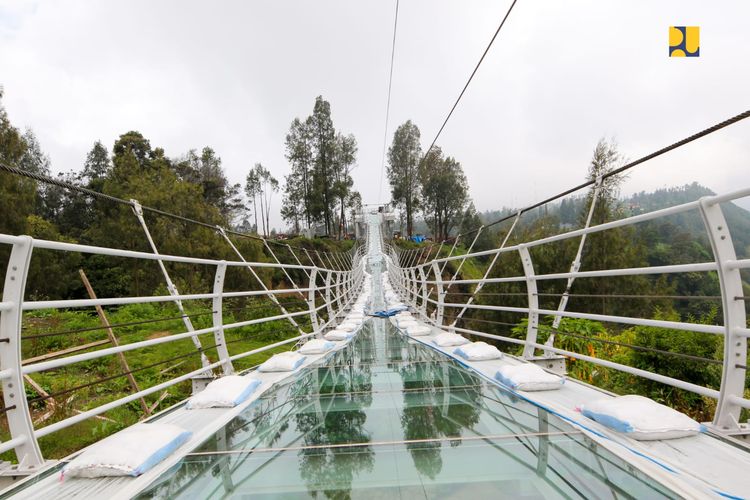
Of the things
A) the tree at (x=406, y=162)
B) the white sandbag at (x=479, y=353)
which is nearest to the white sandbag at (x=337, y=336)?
the white sandbag at (x=479, y=353)

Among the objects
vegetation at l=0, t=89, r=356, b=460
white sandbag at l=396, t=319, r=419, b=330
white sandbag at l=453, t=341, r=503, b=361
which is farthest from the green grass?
white sandbag at l=453, t=341, r=503, b=361

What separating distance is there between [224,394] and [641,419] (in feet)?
5.11

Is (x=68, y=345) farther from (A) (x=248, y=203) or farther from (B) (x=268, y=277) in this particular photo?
(A) (x=248, y=203)

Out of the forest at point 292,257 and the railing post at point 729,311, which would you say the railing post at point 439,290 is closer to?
the forest at point 292,257

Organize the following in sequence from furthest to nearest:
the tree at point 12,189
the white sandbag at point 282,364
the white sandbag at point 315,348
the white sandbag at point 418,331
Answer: the tree at point 12,189 → the white sandbag at point 418,331 → the white sandbag at point 315,348 → the white sandbag at point 282,364

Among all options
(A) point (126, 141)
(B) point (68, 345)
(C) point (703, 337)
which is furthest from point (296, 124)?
(C) point (703, 337)

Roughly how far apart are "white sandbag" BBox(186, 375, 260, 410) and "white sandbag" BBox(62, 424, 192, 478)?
15.7 inches

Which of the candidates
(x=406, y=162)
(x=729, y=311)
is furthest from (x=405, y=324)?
(x=406, y=162)

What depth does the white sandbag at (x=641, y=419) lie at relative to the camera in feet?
4.02

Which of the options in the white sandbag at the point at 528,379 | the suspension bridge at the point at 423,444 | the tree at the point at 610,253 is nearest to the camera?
the suspension bridge at the point at 423,444

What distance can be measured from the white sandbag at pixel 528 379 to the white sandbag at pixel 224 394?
1.21 meters

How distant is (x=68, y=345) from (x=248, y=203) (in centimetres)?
3894

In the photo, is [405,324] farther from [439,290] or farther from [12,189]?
[12,189]

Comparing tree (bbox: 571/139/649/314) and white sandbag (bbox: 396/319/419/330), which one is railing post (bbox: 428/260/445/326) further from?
tree (bbox: 571/139/649/314)
